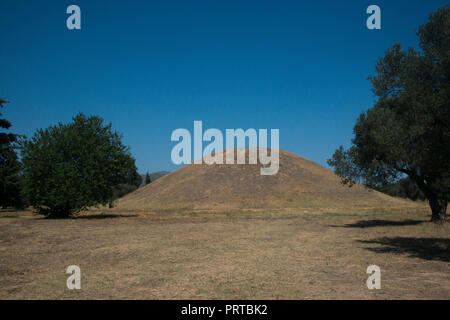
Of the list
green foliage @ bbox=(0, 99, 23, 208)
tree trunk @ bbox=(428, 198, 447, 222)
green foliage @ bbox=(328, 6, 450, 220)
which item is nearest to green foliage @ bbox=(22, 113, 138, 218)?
green foliage @ bbox=(0, 99, 23, 208)

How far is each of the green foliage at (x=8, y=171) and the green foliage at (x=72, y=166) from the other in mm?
14744

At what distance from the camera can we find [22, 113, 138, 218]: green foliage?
35.5 metres

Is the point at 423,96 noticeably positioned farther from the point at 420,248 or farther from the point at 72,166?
the point at 72,166

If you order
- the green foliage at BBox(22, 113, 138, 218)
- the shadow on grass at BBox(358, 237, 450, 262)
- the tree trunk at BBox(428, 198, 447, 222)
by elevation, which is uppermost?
the green foliage at BBox(22, 113, 138, 218)

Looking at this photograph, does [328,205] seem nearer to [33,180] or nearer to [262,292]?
[33,180]

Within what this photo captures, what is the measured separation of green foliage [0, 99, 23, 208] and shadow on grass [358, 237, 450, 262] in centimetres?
4959

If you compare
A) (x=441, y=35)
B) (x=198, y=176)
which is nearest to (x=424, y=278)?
(x=441, y=35)

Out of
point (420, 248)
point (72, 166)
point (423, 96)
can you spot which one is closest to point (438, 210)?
point (420, 248)

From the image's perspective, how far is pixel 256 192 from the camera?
80562mm

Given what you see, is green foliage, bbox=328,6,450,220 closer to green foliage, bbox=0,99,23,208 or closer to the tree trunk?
the tree trunk

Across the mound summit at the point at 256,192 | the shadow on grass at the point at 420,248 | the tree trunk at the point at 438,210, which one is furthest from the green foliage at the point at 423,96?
the mound summit at the point at 256,192

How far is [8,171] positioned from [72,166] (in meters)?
21.9

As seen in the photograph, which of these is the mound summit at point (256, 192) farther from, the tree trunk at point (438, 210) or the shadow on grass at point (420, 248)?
the shadow on grass at point (420, 248)
